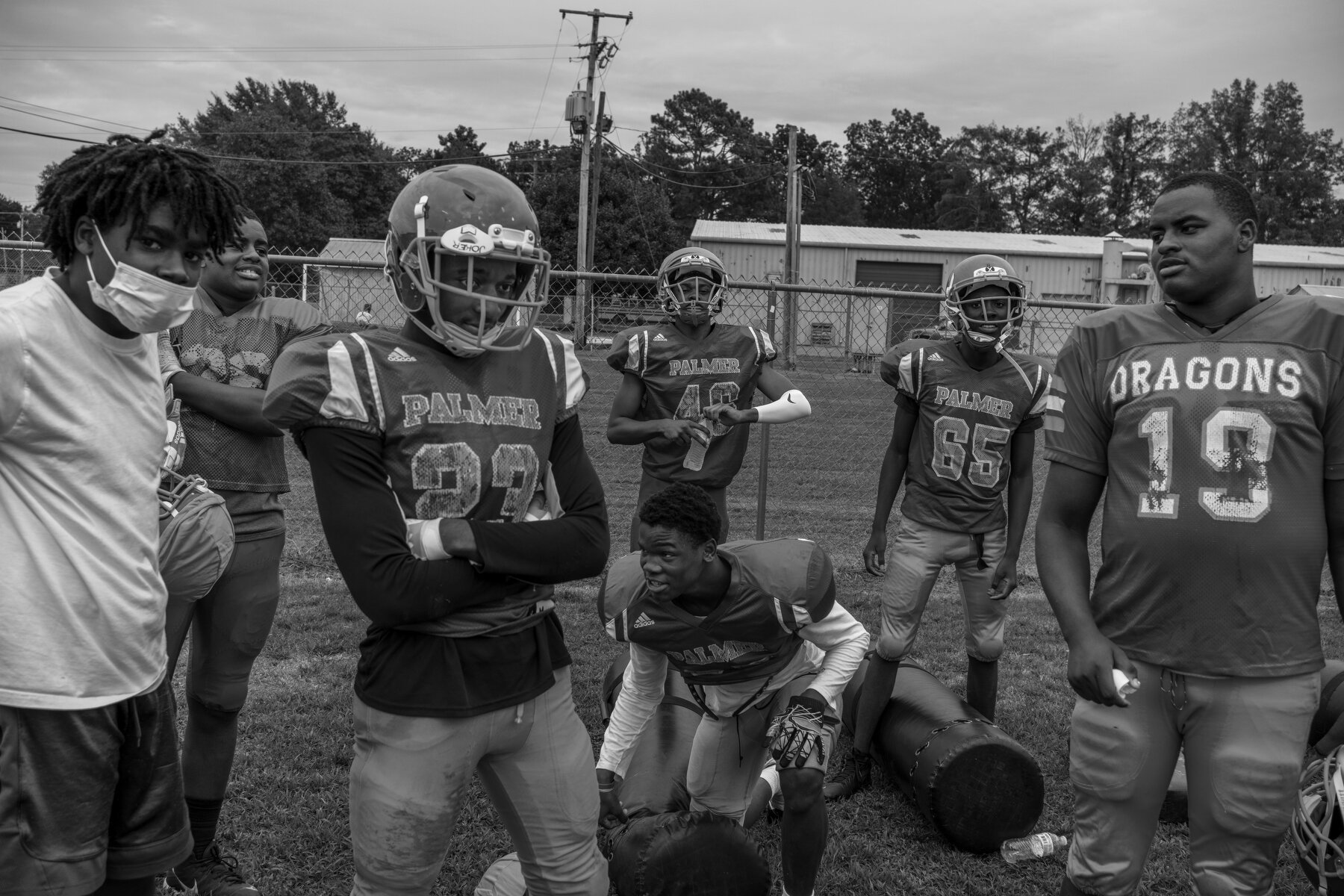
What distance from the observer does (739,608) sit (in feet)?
11.5

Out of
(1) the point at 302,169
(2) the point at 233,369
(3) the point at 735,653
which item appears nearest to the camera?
(2) the point at 233,369

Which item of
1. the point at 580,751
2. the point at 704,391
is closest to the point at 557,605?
the point at 704,391

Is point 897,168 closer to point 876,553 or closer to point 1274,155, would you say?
point 1274,155

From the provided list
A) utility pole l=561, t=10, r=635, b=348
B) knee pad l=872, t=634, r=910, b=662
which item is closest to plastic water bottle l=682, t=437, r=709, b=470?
knee pad l=872, t=634, r=910, b=662

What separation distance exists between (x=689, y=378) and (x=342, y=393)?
3254 millimetres

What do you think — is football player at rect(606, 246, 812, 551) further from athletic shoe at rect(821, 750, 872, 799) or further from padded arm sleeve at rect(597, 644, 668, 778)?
padded arm sleeve at rect(597, 644, 668, 778)

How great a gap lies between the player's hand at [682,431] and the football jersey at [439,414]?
2665 mm

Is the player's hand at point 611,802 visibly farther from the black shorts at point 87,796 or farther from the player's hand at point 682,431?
the player's hand at point 682,431

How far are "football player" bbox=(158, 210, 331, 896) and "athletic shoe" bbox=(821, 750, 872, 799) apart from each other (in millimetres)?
2238

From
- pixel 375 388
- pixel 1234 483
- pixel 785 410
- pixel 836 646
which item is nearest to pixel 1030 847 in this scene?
pixel 836 646

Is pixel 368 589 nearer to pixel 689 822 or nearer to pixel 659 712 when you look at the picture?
pixel 689 822

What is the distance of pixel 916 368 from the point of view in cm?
495

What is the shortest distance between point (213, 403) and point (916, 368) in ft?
10.1

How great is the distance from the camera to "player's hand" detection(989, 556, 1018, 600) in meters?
4.69
